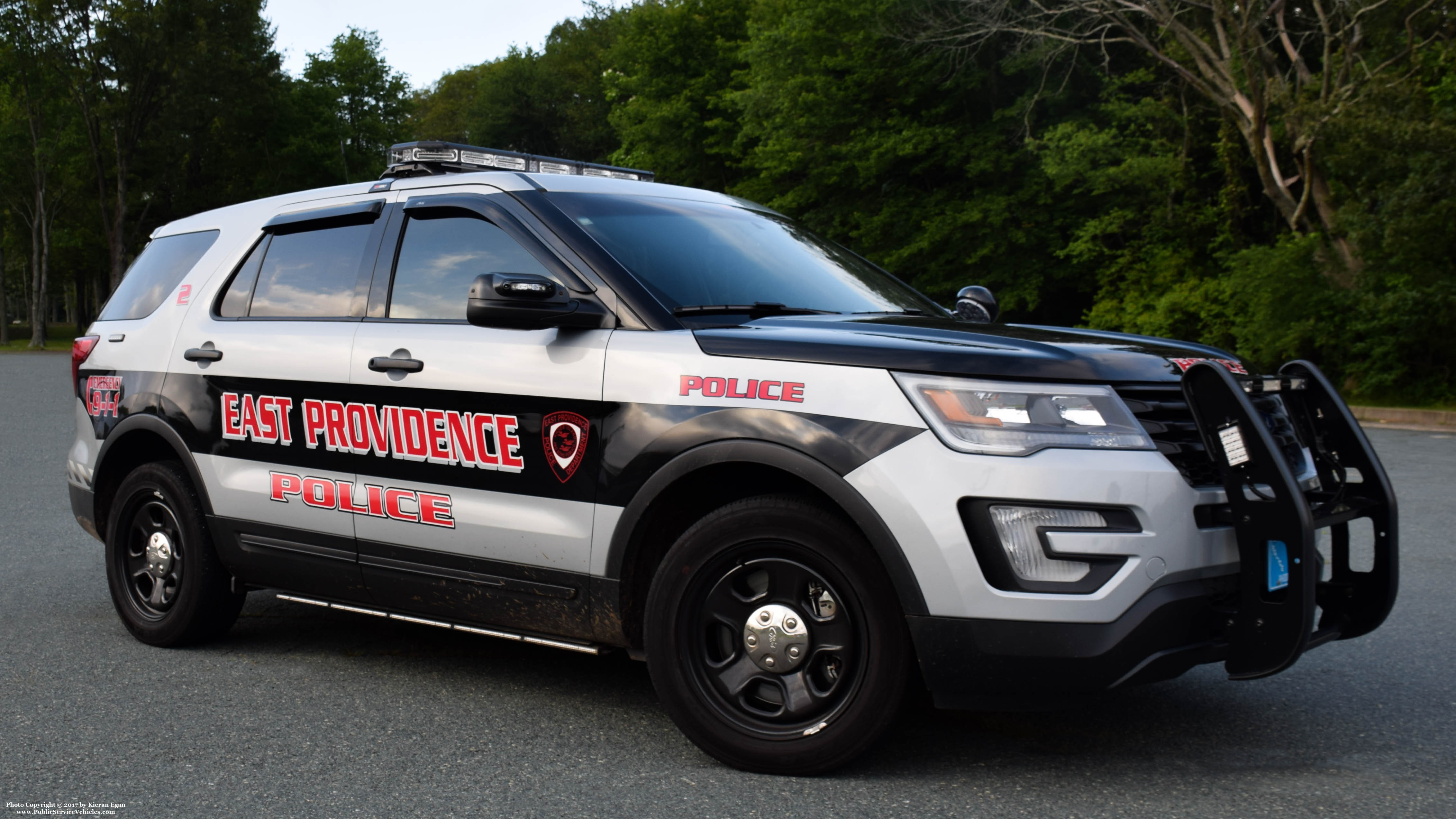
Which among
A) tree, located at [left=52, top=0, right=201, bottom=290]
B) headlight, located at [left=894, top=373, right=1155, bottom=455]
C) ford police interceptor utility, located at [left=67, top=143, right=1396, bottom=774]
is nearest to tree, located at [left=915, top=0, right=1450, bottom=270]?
ford police interceptor utility, located at [left=67, top=143, right=1396, bottom=774]

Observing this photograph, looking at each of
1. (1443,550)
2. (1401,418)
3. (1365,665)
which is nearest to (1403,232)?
(1401,418)

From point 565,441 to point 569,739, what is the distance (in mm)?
928

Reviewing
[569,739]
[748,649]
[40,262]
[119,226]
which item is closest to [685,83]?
[119,226]

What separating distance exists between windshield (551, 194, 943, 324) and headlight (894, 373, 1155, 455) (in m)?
0.97

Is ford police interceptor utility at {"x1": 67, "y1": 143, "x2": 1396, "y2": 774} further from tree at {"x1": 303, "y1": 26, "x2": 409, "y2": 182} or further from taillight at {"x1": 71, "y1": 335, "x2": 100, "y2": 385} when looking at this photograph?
tree at {"x1": 303, "y1": 26, "x2": 409, "y2": 182}

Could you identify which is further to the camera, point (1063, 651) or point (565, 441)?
point (565, 441)

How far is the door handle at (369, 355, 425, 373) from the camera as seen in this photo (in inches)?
171

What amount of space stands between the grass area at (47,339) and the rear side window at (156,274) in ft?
148

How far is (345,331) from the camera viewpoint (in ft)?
15.3

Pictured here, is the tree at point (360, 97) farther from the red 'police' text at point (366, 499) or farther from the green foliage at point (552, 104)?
the red 'police' text at point (366, 499)

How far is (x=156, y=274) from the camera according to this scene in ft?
18.8

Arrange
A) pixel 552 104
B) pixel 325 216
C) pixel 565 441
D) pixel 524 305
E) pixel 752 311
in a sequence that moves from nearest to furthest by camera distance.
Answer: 1. pixel 524 305
2. pixel 565 441
3. pixel 752 311
4. pixel 325 216
5. pixel 552 104

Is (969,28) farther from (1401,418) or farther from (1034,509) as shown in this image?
(1034,509)

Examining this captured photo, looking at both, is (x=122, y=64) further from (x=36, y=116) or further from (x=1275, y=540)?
(x=1275, y=540)
